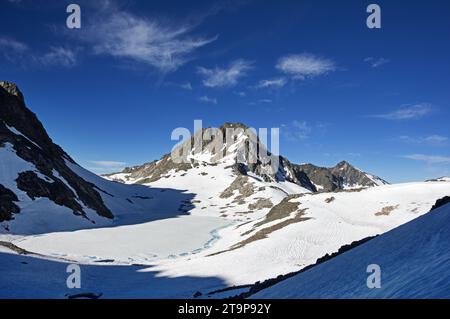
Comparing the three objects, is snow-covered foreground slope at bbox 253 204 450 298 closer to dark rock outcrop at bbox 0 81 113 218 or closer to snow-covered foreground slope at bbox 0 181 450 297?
snow-covered foreground slope at bbox 0 181 450 297

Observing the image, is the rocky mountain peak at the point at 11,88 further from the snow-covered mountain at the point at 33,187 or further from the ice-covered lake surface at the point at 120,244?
the ice-covered lake surface at the point at 120,244

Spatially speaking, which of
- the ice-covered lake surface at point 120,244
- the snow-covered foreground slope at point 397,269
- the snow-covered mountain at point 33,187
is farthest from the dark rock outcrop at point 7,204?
the snow-covered foreground slope at point 397,269

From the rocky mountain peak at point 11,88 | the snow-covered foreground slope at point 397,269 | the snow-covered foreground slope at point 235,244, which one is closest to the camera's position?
the snow-covered foreground slope at point 397,269

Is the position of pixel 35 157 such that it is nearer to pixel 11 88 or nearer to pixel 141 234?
pixel 141 234

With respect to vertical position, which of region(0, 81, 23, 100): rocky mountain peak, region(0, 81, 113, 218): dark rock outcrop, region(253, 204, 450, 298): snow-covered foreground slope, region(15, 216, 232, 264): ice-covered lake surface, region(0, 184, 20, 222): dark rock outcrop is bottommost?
region(15, 216, 232, 264): ice-covered lake surface

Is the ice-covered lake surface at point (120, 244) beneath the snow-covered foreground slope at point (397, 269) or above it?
beneath

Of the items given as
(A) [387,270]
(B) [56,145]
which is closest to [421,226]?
(A) [387,270]

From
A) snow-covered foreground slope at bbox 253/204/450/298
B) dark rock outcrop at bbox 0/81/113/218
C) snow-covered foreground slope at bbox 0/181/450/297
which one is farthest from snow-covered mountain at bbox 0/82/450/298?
snow-covered foreground slope at bbox 253/204/450/298
